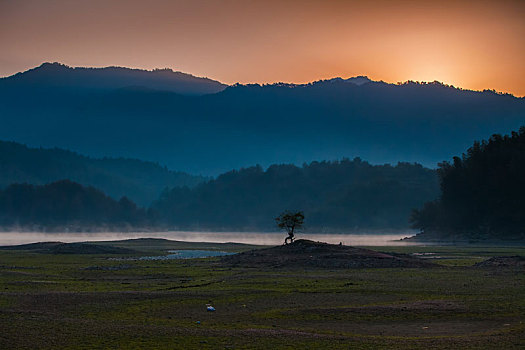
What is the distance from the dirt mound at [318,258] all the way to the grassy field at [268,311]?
11.0 meters

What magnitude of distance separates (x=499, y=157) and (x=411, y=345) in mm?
142477

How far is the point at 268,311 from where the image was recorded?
3672 centimetres

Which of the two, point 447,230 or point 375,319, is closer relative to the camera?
point 375,319

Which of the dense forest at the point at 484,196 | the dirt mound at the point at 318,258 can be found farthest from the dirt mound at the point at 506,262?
the dense forest at the point at 484,196

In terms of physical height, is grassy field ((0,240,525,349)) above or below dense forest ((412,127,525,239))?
below

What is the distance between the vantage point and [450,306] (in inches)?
1469

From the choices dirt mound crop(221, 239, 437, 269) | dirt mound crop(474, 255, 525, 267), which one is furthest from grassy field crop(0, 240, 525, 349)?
dirt mound crop(221, 239, 437, 269)

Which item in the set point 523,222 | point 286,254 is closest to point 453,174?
point 523,222

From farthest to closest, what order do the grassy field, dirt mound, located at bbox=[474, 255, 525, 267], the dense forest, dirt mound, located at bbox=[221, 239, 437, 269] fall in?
1. the dense forest
2. dirt mound, located at bbox=[221, 239, 437, 269]
3. dirt mound, located at bbox=[474, 255, 525, 267]
4. the grassy field

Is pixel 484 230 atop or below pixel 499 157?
below

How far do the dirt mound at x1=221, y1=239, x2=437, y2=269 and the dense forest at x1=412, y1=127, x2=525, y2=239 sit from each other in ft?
257

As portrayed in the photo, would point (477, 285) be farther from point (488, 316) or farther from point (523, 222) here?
point (523, 222)

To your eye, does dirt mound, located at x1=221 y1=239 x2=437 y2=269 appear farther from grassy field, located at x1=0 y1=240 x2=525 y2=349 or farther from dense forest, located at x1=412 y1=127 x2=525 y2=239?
→ dense forest, located at x1=412 y1=127 x2=525 y2=239

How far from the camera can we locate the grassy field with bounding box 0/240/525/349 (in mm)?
28359
